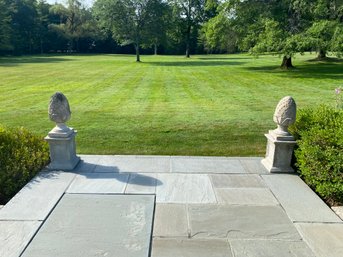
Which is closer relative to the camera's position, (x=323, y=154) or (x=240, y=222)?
(x=240, y=222)

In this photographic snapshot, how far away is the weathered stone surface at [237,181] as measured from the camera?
4.33 m

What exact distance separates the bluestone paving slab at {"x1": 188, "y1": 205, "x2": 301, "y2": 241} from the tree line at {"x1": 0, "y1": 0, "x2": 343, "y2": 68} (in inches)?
622

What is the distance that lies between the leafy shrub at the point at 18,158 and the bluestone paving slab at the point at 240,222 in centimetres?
238

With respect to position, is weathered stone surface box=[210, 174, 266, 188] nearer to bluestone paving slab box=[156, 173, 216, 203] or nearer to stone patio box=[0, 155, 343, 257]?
stone patio box=[0, 155, 343, 257]

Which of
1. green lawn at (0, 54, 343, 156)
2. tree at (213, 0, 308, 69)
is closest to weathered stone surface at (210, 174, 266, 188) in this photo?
green lawn at (0, 54, 343, 156)

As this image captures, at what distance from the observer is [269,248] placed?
115 inches

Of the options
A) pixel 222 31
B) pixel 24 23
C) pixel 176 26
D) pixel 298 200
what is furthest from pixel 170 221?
pixel 24 23

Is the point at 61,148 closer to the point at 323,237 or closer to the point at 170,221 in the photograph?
the point at 170,221

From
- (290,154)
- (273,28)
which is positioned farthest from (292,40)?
(290,154)

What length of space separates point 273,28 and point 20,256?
764 inches

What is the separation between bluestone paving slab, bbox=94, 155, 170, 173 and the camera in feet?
15.9

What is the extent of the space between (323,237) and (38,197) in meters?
3.26

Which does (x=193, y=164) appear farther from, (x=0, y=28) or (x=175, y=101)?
(x=0, y=28)

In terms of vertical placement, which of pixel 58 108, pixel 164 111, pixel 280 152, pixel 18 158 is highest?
pixel 58 108
